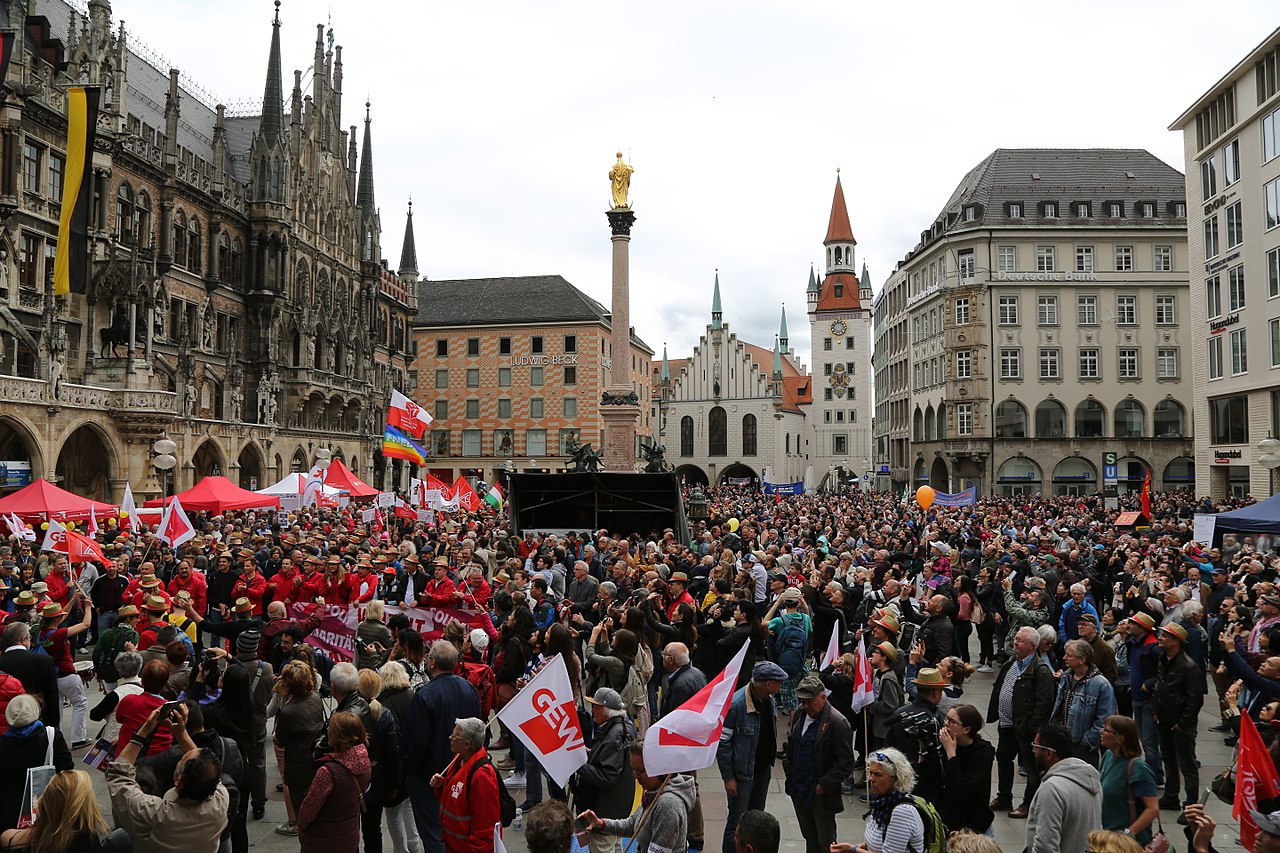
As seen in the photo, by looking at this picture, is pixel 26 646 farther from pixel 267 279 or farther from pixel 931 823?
pixel 267 279

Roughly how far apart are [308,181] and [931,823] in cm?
5590

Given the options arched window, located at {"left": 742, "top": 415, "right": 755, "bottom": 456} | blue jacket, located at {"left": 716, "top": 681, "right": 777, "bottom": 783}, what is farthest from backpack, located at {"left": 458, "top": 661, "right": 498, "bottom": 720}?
arched window, located at {"left": 742, "top": 415, "right": 755, "bottom": 456}

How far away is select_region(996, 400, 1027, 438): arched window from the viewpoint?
61.4 meters

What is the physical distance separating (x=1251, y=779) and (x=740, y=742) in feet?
10.9

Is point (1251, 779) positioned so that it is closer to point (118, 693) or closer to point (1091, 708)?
point (1091, 708)

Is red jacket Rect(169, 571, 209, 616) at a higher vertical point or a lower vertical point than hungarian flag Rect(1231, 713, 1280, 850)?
higher

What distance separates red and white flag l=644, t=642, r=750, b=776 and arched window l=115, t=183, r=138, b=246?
41025 mm

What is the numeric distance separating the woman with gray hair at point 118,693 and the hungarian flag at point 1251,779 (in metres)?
7.46

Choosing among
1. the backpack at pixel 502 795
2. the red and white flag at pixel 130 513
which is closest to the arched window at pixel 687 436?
the red and white flag at pixel 130 513

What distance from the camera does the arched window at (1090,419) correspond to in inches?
2408

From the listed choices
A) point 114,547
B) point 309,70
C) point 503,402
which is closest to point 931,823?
point 114,547

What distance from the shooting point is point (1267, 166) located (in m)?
35.4

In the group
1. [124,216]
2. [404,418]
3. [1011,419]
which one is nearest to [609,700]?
[404,418]

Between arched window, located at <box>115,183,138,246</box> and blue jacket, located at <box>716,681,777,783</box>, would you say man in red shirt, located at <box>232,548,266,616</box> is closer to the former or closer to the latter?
blue jacket, located at <box>716,681,777,783</box>
